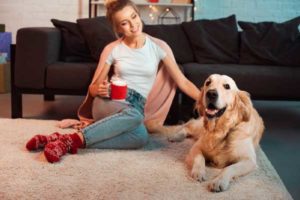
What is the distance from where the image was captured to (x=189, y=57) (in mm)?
3346

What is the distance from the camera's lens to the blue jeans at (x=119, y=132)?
2.11m

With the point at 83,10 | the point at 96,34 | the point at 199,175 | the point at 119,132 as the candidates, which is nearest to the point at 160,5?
the point at 83,10

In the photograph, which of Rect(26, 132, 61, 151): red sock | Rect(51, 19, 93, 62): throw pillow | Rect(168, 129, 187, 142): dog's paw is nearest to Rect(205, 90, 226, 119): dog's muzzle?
Rect(168, 129, 187, 142): dog's paw

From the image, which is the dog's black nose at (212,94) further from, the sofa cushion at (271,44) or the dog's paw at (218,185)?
the sofa cushion at (271,44)

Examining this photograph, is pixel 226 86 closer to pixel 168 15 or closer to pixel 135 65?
pixel 135 65

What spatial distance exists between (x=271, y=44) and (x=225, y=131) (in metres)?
1.61

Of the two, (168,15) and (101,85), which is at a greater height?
(168,15)

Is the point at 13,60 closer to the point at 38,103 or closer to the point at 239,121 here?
the point at 38,103

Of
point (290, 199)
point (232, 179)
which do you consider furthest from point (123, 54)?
point (290, 199)

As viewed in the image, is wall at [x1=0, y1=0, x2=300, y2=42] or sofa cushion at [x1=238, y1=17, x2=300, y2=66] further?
wall at [x1=0, y1=0, x2=300, y2=42]

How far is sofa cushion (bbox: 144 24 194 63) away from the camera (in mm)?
3338

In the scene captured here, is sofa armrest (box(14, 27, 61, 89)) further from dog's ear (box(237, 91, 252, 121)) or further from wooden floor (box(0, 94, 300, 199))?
dog's ear (box(237, 91, 252, 121))

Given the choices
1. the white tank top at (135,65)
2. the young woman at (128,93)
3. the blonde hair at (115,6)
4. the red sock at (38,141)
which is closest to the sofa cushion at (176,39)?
the young woman at (128,93)

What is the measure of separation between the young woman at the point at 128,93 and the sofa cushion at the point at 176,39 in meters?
0.76
